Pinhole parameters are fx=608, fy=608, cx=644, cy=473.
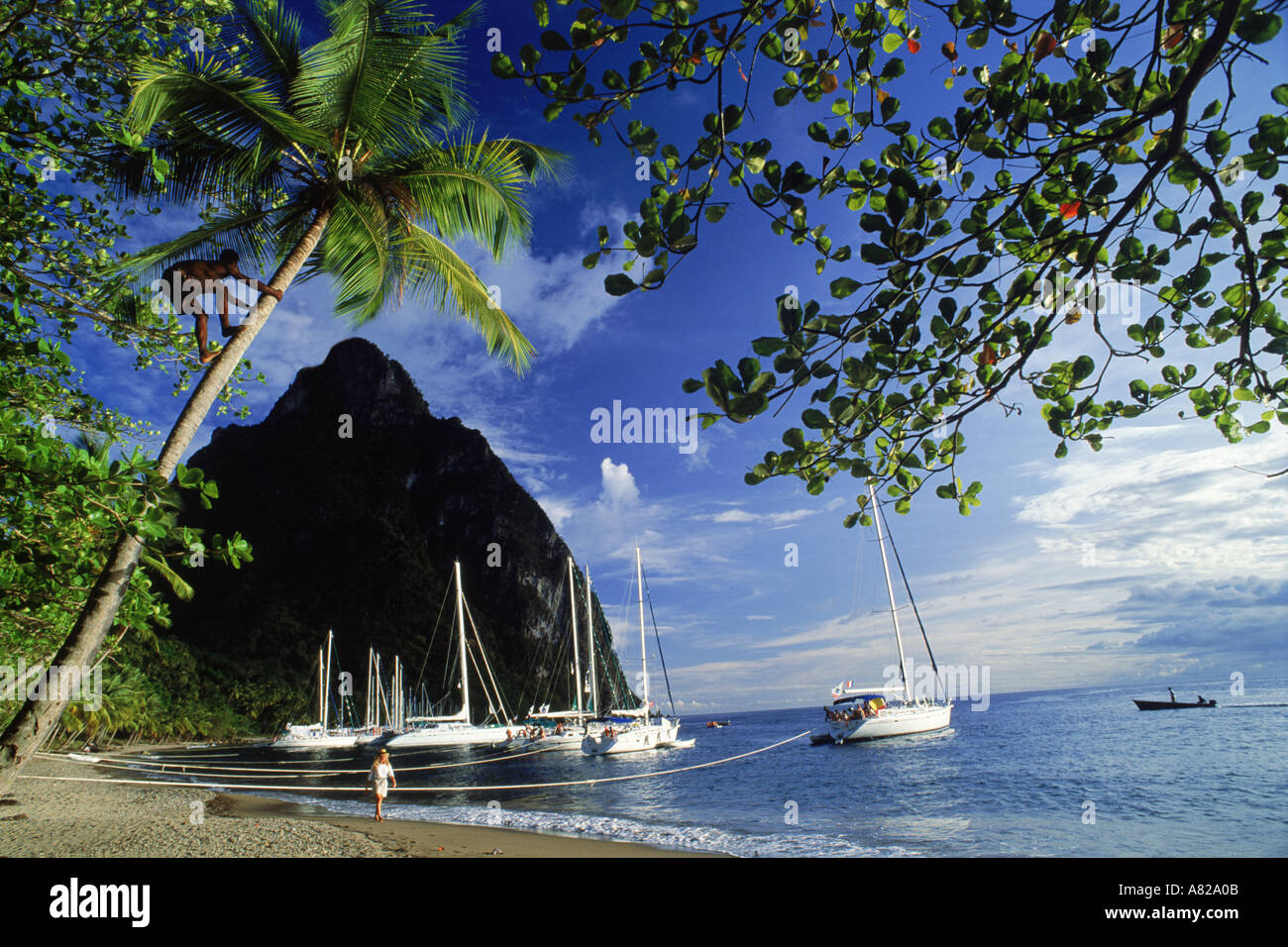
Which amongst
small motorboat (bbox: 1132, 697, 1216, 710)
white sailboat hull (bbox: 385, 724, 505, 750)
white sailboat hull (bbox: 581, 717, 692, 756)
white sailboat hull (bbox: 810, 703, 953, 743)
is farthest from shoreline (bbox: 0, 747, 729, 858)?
small motorboat (bbox: 1132, 697, 1216, 710)

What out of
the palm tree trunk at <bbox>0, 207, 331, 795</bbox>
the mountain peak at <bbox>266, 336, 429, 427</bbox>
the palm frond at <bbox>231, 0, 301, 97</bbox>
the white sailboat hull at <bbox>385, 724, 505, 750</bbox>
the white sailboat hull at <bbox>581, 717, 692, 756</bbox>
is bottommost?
the white sailboat hull at <bbox>385, 724, 505, 750</bbox>

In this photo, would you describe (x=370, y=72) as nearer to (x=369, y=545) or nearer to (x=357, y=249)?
(x=357, y=249)

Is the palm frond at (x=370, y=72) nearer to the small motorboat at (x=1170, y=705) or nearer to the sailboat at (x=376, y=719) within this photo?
the sailboat at (x=376, y=719)

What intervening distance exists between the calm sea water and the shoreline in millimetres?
2072

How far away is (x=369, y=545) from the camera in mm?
100438

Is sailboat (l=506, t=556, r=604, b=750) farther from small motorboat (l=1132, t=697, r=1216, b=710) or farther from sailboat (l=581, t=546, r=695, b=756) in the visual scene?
small motorboat (l=1132, t=697, r=1216, b=710)

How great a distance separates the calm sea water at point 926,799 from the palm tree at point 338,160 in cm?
1355

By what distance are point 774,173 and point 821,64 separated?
69cm

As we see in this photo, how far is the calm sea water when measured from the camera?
1484 centimetres

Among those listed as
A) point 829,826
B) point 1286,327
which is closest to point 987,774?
point 829,826

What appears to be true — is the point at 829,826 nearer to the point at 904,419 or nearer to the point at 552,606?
the point at 904,419

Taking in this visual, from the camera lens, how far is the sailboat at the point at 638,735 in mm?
39406

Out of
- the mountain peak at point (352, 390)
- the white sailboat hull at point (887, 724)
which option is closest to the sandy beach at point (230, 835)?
the white sailboat hull at point (887, 724)
